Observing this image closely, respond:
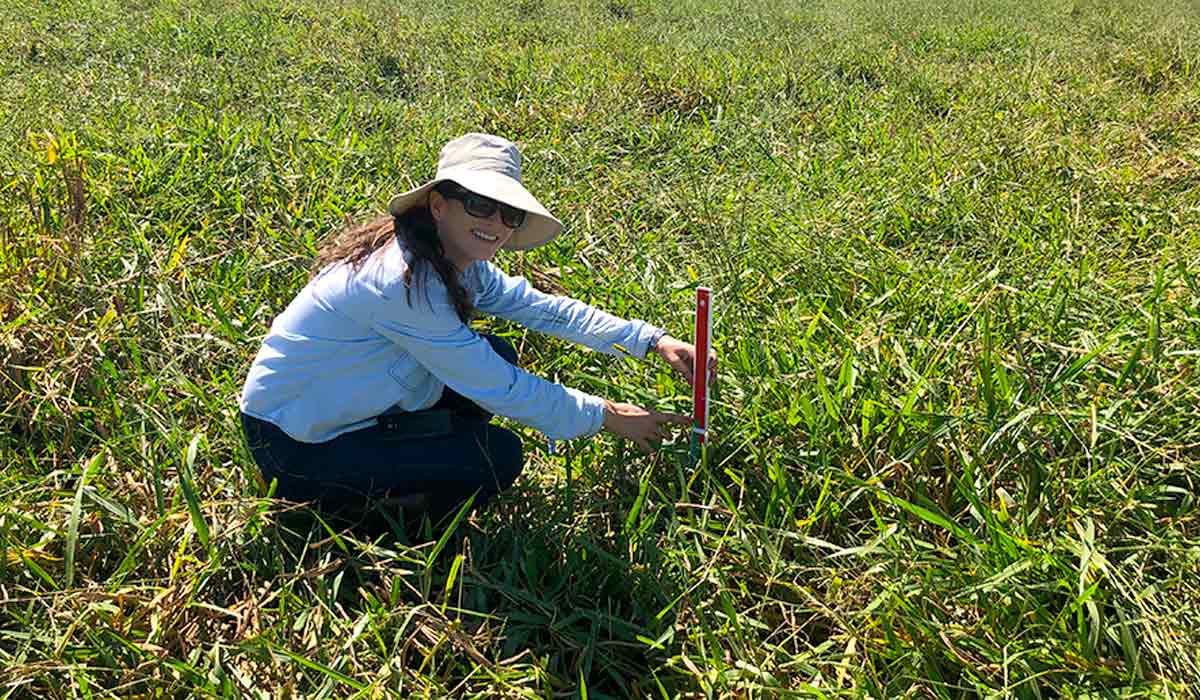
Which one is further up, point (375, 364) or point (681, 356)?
point (375, 364)

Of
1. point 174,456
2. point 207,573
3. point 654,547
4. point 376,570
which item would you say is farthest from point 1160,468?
point 174,456

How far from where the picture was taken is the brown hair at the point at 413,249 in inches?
72.1

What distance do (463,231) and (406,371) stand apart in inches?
14.5

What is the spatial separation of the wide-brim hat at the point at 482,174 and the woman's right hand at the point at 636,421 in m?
0.50

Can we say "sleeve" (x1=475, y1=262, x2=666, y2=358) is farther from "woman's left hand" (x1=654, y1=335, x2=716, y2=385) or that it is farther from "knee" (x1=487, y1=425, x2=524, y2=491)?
"knee" (x1=487, y1=425, x2=524, y2=491)

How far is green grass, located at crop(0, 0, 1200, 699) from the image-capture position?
1709 millimetres

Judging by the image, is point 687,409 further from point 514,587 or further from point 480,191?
point 480,191

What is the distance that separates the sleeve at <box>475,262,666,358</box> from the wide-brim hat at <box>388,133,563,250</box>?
1.47 ft

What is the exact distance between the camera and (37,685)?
1.69 metres

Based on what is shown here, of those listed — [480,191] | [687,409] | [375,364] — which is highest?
[480,191]

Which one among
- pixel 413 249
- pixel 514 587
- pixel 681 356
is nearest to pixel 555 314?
pixel 681 356

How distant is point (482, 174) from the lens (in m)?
1.82

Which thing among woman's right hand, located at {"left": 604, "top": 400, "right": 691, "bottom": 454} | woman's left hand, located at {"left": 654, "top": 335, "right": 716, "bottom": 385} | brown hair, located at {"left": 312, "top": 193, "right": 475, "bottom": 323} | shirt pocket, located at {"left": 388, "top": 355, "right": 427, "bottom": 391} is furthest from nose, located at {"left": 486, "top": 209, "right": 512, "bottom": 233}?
woman's left hand, located at {"left": 654, "top": 335, "right": 716, "bottom": 385}

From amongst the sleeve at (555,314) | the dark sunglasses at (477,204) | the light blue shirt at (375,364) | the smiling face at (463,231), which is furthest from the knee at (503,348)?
the dark sunglasses at (477,204)
